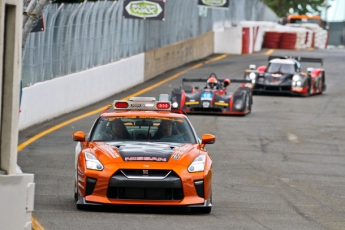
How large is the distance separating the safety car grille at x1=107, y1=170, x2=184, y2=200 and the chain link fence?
37.7 feet

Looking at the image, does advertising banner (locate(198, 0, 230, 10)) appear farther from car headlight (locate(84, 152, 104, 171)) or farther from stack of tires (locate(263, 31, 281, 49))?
car headlight (locate(84, 152, 104, 171))

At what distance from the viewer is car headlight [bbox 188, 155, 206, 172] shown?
11.1 metres

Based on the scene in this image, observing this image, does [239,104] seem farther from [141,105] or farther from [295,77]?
[141,105]

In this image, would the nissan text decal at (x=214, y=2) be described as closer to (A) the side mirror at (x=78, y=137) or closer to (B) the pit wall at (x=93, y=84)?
(B) the pit wall at (x=93, y=84)

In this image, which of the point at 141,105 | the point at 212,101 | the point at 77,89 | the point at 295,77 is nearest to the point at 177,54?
the point at 295,77

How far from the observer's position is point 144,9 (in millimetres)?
34812

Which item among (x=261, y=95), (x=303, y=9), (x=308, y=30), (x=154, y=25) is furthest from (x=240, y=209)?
(x=303, y=9)

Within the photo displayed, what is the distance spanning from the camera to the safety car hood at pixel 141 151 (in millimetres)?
11117

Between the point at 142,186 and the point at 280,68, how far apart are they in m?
21.5

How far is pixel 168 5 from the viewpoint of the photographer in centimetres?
4253

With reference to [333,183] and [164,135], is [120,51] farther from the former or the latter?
[164,135]

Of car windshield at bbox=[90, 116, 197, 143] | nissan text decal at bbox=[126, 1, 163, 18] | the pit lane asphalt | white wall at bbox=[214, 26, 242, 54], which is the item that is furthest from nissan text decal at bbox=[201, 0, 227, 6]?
car windshield at bbox=[90, 116, 197, 143]

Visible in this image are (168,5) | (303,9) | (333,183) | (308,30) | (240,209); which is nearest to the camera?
(240,209)

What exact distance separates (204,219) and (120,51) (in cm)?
2306
